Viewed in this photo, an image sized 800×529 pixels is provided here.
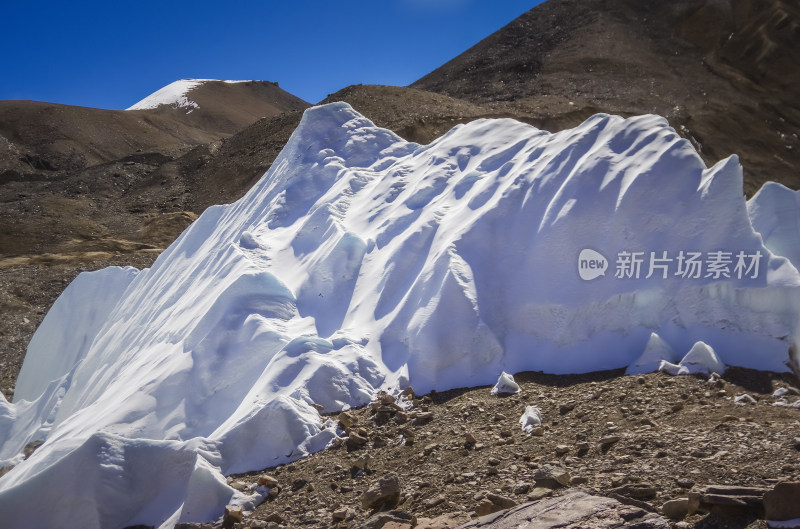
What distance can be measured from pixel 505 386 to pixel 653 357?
43.5 inches

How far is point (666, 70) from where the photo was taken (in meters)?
25.5

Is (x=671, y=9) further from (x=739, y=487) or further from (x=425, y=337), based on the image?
(x=739, y=487)

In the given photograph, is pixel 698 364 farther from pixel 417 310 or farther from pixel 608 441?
pixel 417 310

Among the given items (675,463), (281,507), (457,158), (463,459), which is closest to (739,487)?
(675,463)

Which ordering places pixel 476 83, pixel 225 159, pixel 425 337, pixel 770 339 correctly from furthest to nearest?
pixel 476 83, pixel 225 159, pixel 425 337, pixel 770 339

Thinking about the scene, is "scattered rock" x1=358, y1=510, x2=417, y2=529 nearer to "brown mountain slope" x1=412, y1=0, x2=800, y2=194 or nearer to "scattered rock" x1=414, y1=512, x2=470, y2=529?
"scattered rock" x1=414, y1=512, x2=470, y2=529

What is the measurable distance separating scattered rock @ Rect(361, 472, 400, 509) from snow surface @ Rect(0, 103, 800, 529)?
1.10 meters

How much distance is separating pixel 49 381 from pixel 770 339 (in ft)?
32.4

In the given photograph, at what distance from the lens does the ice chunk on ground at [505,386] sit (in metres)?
5.11

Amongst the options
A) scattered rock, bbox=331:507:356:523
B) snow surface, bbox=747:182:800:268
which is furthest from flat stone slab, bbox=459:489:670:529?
snow surface, bbox=747:182:800:268

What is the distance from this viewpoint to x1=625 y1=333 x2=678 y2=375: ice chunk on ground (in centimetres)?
497

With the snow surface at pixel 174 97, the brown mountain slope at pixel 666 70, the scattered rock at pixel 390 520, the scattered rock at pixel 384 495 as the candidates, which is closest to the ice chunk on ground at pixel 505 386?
the scattered rock at pixel 384 495

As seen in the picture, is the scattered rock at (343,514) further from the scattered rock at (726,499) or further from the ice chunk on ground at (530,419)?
the scattered rock at (726,499)

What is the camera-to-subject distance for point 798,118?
23.7 m
